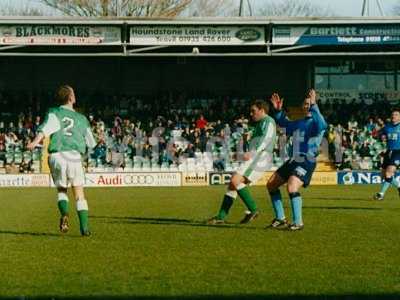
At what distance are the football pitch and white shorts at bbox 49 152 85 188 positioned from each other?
78 centimetres

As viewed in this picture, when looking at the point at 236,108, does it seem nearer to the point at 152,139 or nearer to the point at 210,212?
the point at 152,139

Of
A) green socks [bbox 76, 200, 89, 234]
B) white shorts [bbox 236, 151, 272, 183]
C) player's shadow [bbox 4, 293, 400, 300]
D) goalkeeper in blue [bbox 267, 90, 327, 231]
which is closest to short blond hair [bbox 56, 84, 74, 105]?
green socks [bbox 76, 200, 89, 234]

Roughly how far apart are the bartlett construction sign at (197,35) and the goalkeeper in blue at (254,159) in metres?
21.1

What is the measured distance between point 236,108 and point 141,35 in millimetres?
6665

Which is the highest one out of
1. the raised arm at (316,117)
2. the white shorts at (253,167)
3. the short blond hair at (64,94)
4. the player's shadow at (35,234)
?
the short blond hair at (64,94)

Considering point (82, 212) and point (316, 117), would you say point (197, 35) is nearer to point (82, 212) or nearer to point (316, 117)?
point (316, 117)

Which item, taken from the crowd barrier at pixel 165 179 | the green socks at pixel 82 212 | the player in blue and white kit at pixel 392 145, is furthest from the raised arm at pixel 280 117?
the crowd barrier at pixel 165 179

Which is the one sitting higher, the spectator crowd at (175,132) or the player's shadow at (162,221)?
the spectator crowd at (175,132)

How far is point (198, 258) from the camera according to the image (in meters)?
9.52

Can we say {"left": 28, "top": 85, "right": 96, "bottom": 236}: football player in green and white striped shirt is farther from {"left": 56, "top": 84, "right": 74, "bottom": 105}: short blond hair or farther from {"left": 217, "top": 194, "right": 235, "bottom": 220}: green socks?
{"left": 217, "top": 194, "right": 235, "bottom": 220}: green socks

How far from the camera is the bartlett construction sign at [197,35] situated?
3484 cm

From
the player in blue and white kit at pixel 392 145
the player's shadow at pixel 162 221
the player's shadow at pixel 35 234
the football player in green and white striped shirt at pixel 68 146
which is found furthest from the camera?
the player in blue and white kit at pixel 392 145

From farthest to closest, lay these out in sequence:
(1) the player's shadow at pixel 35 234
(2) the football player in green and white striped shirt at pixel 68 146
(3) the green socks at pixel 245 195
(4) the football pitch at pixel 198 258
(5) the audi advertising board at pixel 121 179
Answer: (5) the audi advertising board at pixel 121 179
(3) the green socks at pixel 245 195
(1) the player's shadow at pixel 35 234
(2) the football player in green and white striped shirt at pixel 68 146
(4) the football pitch at pixel 198 258

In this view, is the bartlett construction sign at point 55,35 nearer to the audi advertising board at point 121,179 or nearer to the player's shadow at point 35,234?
the audi advertising board at point 121,179
